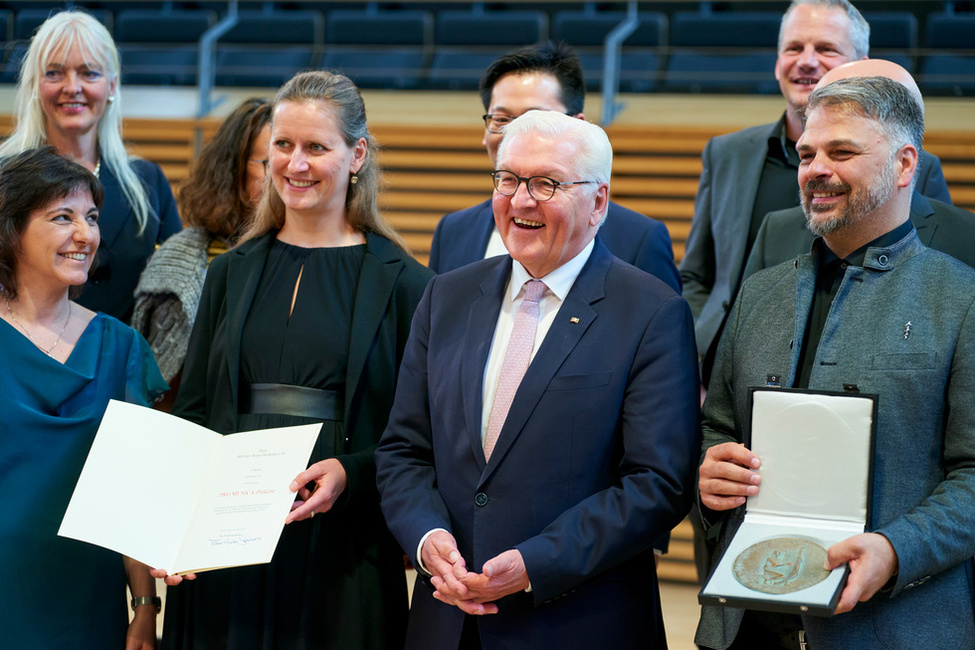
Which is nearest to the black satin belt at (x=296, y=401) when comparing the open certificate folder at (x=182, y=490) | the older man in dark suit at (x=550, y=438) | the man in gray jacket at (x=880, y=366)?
the open certificate folder at (x=182, y=490)

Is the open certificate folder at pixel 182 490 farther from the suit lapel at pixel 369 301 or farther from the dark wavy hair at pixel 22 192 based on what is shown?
the dark wavy hair at pixel 22 192

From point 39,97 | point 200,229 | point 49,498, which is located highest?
point 39,97

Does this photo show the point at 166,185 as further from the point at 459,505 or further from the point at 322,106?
the point at 459,505

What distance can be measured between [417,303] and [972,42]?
592cm

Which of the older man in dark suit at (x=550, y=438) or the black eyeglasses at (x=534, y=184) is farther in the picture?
the black eyeglasses at (x=534, y=184)

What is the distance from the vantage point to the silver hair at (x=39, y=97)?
2.95 m

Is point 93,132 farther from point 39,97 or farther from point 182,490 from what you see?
point 182,490

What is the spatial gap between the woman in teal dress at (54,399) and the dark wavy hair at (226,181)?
1.72ft

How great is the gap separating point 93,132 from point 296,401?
1.34 m

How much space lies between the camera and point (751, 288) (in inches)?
79.9

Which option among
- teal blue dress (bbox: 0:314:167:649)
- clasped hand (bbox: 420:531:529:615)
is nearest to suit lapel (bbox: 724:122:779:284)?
clasped hand (bbox: 420:531:529:615)

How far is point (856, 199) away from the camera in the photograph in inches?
71.3

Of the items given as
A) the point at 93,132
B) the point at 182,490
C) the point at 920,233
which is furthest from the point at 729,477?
the point at 93,132

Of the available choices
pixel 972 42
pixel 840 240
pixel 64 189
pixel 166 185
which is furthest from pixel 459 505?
pixel 972 42
